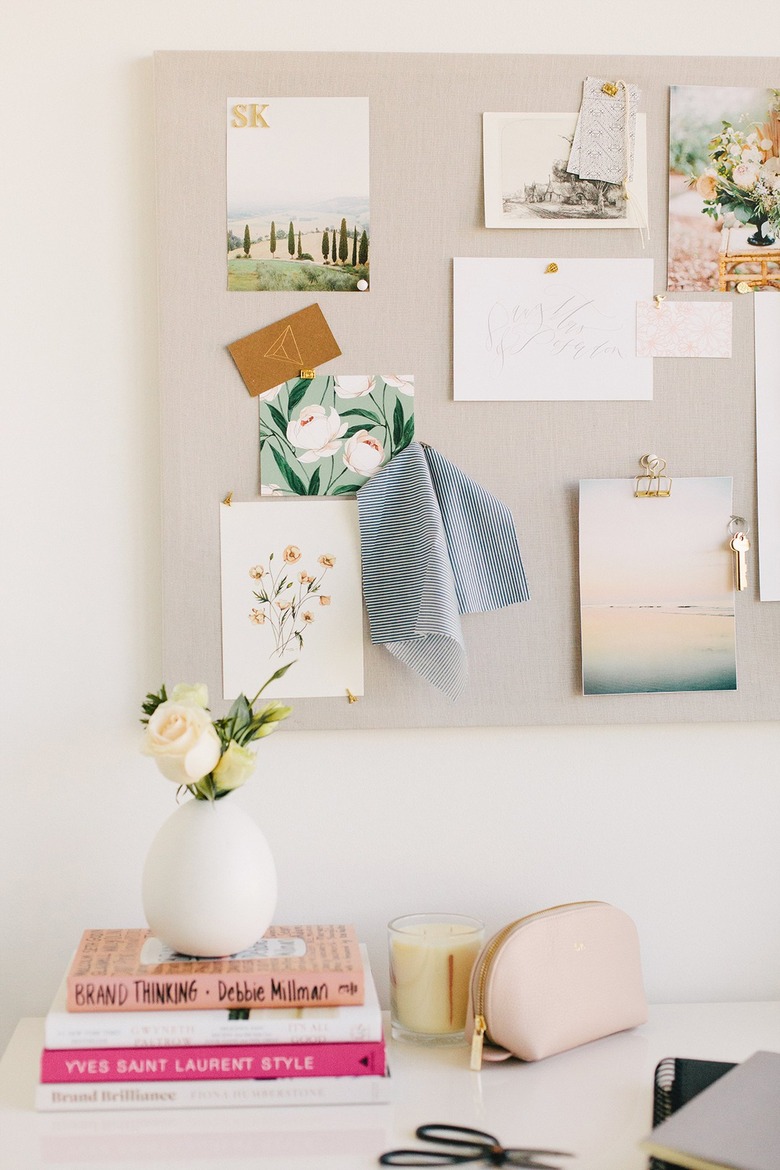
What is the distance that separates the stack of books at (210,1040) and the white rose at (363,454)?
495 mm

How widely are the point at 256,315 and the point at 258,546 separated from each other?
0.24 meters

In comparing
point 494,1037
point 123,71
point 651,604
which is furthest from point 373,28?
point 494,1037

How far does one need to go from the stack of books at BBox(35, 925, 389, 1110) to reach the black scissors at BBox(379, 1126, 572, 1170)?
74 millimetres

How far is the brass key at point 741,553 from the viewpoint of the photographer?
1.12 meters

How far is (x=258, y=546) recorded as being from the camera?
1.09 meters

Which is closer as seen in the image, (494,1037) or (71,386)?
(494,1037)

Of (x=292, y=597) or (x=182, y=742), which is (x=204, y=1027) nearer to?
(x=182, y=742)

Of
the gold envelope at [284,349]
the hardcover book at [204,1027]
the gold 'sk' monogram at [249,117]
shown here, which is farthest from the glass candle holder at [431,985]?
the gold 'sk' monogram at [249,117]

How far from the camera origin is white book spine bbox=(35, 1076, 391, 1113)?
33.5 inches

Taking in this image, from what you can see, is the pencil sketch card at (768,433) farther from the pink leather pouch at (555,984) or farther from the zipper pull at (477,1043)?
the zipper pull at (477,1043)

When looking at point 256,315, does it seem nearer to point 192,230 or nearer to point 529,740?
point 192,230

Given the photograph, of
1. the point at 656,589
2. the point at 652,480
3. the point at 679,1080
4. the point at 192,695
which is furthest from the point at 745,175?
the point at 679,1080

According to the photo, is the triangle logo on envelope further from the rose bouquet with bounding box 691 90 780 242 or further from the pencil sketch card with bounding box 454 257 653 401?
the rose bouquet with bounding box 691 90 780 242

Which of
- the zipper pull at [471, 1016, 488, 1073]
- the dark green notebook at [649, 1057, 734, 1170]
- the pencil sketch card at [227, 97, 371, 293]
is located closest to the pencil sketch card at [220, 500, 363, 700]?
the pencil sketch card at [227, 97, 371, 293]
